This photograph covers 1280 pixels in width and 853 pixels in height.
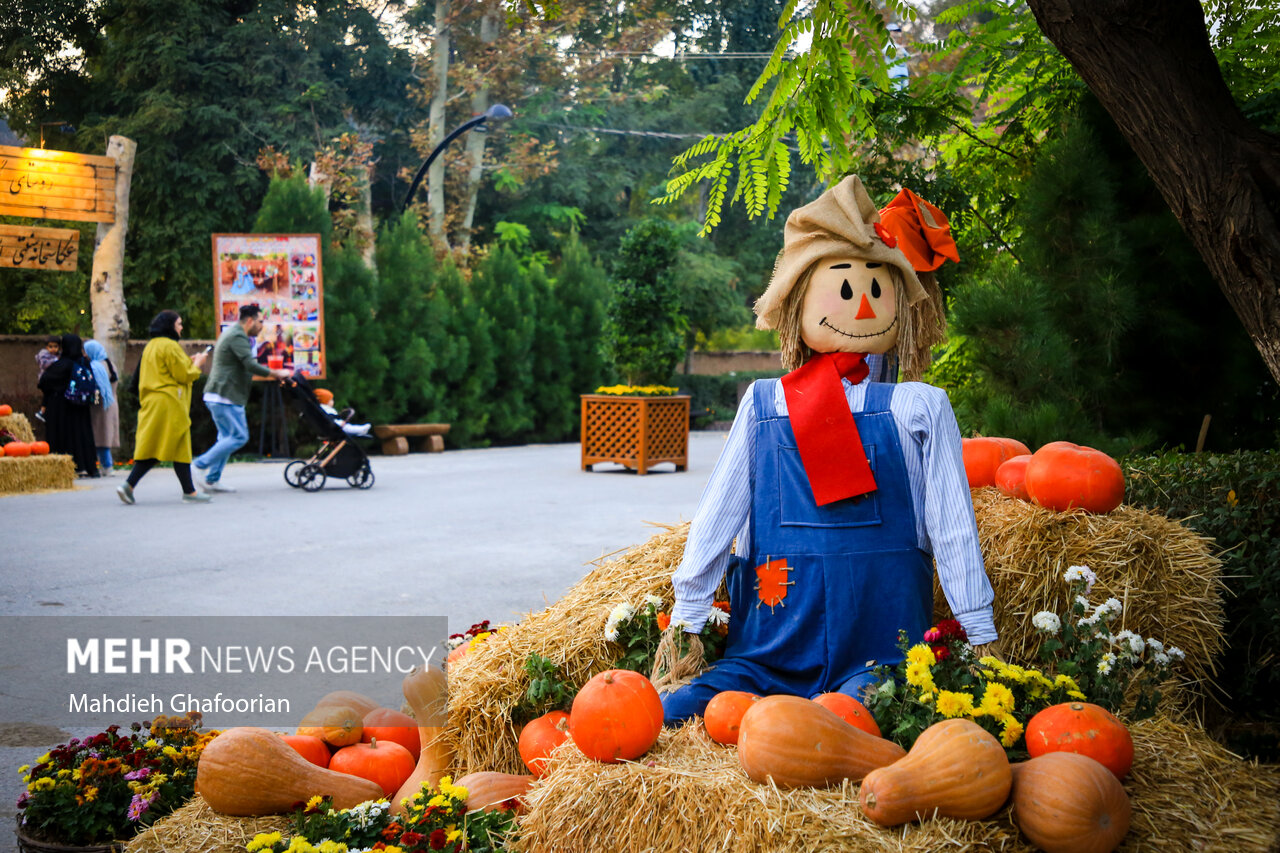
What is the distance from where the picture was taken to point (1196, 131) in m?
2.49

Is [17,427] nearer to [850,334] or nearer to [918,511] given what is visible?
[850,334]

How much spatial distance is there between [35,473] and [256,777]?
10.8 metres

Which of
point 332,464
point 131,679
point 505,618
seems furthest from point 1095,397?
point 332,464

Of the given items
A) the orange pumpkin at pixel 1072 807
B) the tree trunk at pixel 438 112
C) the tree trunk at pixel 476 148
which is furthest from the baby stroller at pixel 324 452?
the tree trunk at pixel 476 148

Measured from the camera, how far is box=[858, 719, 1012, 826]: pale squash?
1.73 metres

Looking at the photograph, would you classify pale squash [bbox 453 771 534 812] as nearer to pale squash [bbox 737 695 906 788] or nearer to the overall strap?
pale squash [bbox 737 695 906 788]

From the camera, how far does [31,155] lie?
13875mm

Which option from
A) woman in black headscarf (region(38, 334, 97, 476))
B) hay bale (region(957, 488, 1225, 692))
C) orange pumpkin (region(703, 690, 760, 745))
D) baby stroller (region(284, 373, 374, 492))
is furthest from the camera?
woman in black headscarf (region(38, 334, 97, 476))

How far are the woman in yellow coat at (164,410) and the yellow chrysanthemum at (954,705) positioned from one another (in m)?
9.87

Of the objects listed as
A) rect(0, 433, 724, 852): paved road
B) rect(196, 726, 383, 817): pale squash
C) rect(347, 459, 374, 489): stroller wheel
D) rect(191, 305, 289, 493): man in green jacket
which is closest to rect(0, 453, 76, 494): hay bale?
rect(0, 433, 724, 852): paved road

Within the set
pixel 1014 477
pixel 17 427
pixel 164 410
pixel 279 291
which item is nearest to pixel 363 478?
pixel 164 410

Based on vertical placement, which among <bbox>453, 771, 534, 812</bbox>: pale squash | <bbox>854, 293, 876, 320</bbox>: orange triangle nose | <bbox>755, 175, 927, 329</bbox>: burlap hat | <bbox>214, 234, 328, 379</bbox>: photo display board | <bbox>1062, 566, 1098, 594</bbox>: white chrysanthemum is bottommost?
<bbox>453, 771, 534, 812</bbox>: pale squash

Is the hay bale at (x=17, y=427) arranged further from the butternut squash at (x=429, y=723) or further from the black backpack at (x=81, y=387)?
the butternut squash at (x=429, y=723)

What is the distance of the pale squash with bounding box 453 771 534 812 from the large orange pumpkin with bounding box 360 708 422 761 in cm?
53
